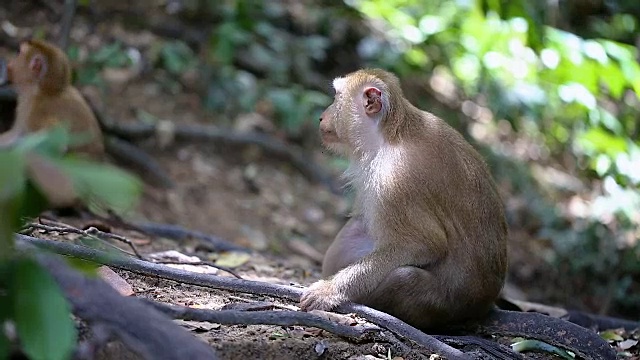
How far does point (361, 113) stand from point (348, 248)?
809mm

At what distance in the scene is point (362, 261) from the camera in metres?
4.05

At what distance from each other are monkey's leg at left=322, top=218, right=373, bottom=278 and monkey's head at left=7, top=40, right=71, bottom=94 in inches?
106

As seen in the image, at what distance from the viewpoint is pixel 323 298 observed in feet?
12.9

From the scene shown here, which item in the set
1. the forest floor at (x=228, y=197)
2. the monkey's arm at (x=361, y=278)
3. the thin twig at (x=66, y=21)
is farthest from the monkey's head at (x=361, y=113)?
the thin twig at (x=66, y=21)

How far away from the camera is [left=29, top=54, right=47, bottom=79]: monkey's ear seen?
19.4ft

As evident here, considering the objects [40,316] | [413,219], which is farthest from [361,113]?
[40,316]

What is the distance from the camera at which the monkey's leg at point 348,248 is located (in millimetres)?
4586

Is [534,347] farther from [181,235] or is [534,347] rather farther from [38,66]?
[38,66]

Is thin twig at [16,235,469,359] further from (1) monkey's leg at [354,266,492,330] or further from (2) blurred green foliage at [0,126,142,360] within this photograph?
(2) blurred green foliage at [0,126,142,360]

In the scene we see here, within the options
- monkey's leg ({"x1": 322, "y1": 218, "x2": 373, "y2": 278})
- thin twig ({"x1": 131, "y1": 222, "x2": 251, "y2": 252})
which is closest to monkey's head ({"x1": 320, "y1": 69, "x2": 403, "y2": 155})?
monkey's leg ({"x1": 322, "y1": 218, "x2": 373, "y2": 278})

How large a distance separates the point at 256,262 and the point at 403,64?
3.91m

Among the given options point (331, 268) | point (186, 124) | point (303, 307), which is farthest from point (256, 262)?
point (186, 124)

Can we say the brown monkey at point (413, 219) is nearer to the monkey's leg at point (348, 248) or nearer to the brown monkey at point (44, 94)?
the monkey's leg at point (348, 248)

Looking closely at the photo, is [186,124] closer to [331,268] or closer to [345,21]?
[345,21]
